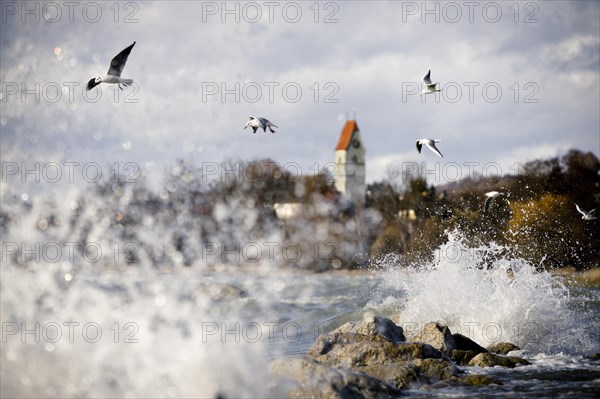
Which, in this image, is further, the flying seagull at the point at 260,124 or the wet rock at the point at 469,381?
the flying seagull at the point at 260,124

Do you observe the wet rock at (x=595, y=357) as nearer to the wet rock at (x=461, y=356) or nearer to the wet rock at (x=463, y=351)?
the wet rock at (x=463, y=351)

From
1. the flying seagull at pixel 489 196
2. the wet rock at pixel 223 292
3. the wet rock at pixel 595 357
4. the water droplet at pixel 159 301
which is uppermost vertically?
the flying seagull at pixel 489 196

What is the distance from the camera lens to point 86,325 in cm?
1151

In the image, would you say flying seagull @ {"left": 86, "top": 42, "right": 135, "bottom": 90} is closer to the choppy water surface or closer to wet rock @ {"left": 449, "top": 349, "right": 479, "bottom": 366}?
the choppy water surface

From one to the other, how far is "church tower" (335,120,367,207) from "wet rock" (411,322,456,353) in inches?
3414

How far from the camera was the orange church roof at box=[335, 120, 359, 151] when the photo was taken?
110 meters

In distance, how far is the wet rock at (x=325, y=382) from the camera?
8730 millimetres

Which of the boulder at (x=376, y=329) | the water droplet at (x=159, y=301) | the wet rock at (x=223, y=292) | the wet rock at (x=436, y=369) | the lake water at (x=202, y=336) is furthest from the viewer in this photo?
the wet rock at (x=223, y=292)

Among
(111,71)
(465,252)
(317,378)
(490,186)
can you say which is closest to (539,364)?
(317,378)

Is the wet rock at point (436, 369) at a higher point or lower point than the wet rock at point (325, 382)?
lower

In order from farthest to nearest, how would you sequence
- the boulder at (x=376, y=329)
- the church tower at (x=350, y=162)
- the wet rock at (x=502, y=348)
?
1. the church tower at (x=350, y=162)
2. the wet rock at (x=502, y=348)
3. the boulder at (x=376, y=329)

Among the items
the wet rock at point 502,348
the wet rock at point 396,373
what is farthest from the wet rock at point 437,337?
the wet rock at point 396,373

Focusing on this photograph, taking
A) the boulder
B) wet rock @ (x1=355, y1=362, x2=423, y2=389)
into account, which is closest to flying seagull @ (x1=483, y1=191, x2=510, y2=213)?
the boulder

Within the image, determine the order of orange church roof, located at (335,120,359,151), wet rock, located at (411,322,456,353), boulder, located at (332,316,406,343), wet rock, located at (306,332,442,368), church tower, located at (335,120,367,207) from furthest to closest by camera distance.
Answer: orange church roof, located at (335,120,359,151)
church tower, located at (335,120,367,207)
wet rock, located at (411,322,456,353)
boulder, located at (332,316,406,343)
wet rock, located at (306,332,442,368)
